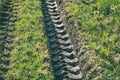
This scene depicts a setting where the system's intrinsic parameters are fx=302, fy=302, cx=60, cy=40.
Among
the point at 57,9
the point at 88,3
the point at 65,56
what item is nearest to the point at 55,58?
the point at 65,56

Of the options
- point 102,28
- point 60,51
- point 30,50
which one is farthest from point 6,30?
point 102,28

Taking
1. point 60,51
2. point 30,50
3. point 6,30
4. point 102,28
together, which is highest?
point 102,28

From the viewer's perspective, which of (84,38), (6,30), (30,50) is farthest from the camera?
(6,30)

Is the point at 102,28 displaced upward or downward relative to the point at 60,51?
upward

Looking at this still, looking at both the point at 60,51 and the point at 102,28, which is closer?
the point at 102,28

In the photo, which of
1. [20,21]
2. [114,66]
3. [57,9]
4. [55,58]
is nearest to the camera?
[114,66]

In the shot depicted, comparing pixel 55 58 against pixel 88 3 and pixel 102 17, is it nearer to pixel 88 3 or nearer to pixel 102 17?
pixel 102 17

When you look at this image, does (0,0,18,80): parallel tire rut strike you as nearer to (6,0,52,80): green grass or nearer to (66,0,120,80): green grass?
(6,0,52,80): green grass

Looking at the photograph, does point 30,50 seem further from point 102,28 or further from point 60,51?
point 102,28
